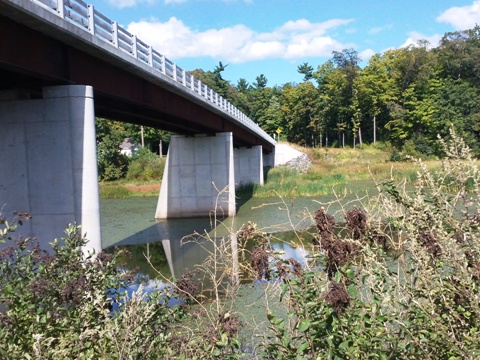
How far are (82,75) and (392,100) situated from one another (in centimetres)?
7198

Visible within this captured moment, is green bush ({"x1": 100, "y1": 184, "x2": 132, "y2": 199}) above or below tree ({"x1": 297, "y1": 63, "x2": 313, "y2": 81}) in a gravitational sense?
below

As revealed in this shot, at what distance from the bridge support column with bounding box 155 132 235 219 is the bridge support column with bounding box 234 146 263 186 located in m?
15.3

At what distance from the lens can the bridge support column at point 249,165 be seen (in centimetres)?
4728

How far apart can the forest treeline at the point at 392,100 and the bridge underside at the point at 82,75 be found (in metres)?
48.3

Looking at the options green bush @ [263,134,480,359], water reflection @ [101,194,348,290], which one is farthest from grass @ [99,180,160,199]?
green bush @ [263,134,480,359]

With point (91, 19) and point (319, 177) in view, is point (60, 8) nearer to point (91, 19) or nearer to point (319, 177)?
point (91, 19)

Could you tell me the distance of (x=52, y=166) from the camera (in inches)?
495

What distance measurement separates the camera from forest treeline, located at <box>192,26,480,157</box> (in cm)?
6812

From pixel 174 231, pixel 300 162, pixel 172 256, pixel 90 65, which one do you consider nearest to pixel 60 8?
pixel 90 65

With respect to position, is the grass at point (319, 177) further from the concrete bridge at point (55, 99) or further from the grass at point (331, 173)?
the concrete bridge at point (55, 99)

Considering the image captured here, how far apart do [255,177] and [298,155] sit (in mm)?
15821

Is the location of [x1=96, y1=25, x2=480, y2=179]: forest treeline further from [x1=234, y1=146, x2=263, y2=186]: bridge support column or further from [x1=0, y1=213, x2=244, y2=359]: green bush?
[x1=0, y1=213, x2=244, y2=359]: green bush

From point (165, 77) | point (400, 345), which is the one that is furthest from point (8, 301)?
point (165, 77)

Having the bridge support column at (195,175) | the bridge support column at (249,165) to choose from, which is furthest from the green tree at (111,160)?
the bridge support column at (195,175)
